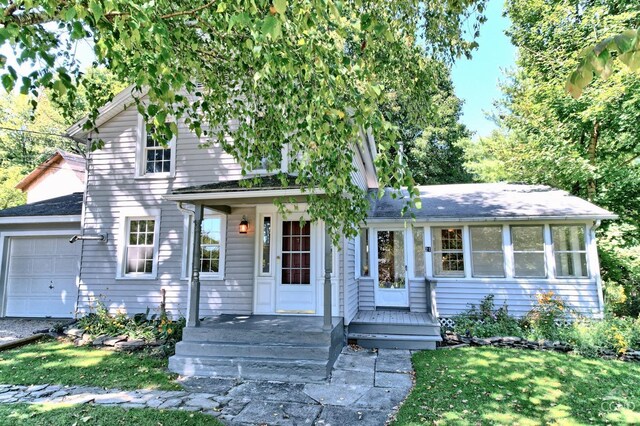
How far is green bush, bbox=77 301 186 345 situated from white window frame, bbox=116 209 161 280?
0.85 m

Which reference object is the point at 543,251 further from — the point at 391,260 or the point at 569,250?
the point at 391,260

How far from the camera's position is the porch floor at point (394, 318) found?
7749mm

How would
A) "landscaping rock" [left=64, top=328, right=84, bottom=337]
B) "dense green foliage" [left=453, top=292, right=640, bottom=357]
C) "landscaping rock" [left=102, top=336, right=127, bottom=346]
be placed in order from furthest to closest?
"landscaping rock" [left=64, top=328, right=84, bottom=337] → "landscaping rock" [left=102, top=336, right=127, bottom=346] → "dense green foliage" [left=453, top=292, right=640, bottom=357]

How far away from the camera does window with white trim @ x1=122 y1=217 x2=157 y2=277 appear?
28.4 feet

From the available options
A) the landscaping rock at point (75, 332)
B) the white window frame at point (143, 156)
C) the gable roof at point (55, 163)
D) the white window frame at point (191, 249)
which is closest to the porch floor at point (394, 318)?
the white window frame at point (191, 249)

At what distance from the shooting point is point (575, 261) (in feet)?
28.2

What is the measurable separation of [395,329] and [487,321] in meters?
Answer: 2.25

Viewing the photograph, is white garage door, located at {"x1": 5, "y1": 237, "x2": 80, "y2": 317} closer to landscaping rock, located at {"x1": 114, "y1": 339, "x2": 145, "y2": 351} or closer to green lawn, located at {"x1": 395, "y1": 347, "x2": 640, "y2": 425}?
landscaping rock, located at {"x1": 114, "y1": 339, "x2": 145, "y2": 351}

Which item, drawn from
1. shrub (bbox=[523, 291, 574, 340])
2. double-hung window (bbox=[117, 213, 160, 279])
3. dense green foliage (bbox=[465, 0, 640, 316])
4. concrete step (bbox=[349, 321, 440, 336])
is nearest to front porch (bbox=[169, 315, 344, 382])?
concrete step (bbox=[349, 321, 440, 336])

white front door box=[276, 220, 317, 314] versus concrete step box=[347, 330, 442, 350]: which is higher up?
white front door box=[276, 220, 317, 314]

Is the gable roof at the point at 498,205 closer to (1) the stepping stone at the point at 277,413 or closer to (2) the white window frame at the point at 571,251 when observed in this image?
(2) the white window frame at the point at 571,251

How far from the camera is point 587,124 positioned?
10.8 meters

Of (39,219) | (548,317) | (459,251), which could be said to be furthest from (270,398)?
(39,219)

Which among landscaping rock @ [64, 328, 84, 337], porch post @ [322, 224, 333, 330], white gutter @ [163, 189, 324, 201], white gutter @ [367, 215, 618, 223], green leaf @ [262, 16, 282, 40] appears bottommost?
landscaping rock @ [64, 328, 84, 337]
